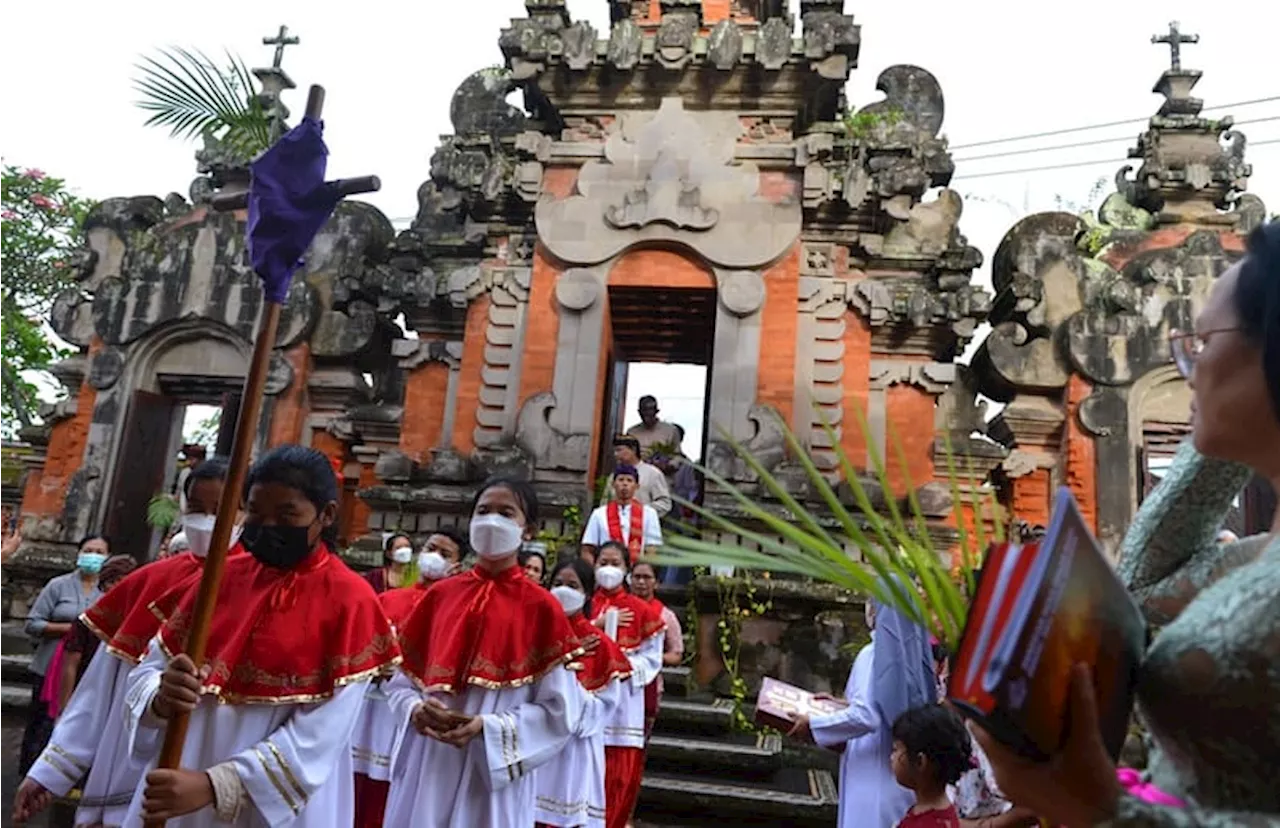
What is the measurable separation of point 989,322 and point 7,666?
11.8m

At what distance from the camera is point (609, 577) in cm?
634

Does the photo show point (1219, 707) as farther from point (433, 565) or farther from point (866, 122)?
point (866, 122)

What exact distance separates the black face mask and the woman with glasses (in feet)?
7.44

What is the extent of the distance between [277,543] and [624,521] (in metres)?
5.41


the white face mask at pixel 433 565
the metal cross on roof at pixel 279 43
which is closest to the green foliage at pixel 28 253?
the metal cross on roof at pixel 279 43

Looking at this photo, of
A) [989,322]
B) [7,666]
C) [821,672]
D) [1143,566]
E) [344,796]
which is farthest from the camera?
[989,322]

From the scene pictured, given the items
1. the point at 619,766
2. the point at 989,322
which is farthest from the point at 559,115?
the point at 619,766

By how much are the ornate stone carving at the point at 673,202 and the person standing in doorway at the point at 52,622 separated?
5845 millimetres

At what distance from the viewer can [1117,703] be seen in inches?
48.9

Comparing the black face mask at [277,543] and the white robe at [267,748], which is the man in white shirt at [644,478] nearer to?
the black face mask at [277,543]

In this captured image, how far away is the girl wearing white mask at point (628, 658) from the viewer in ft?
18.4

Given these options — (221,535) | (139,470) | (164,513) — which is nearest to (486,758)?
(221,535)

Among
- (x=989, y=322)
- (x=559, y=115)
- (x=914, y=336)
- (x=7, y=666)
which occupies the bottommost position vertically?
(x=7, y=666)

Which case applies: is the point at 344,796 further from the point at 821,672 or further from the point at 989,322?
the point at 989,322
